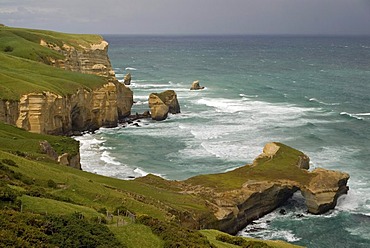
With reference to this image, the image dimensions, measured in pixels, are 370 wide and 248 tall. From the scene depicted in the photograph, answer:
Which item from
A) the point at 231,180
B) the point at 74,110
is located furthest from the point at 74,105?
the point at 231,180

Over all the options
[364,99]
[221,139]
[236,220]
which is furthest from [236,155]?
[364,99]

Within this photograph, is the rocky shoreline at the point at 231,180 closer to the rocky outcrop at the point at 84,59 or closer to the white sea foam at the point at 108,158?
the white sea foam at the point at 108,158

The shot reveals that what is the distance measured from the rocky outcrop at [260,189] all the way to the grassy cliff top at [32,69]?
27.4 metres

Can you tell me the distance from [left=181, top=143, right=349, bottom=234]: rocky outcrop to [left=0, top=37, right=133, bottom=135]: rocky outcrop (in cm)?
2372

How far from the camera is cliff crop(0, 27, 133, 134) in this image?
64938 millimetres

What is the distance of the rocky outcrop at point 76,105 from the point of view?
64562 mm

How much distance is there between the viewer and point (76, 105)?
255 feet

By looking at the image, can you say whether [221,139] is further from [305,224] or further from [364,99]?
[364,99]

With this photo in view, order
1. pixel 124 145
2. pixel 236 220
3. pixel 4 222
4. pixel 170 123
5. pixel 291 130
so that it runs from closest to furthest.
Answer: pixel 4 222, pixel 236 220, pixel 124 145, pixel 291 130, pixel 170 123

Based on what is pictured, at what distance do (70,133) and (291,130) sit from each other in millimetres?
35590

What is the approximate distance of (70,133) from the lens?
253ft

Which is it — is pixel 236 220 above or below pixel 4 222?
below

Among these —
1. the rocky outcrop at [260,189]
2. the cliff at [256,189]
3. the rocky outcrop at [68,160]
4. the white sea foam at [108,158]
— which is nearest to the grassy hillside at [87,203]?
the rocky outcrop at [68,160]

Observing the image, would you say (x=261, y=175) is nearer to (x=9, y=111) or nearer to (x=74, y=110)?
(x=9, y=111)
